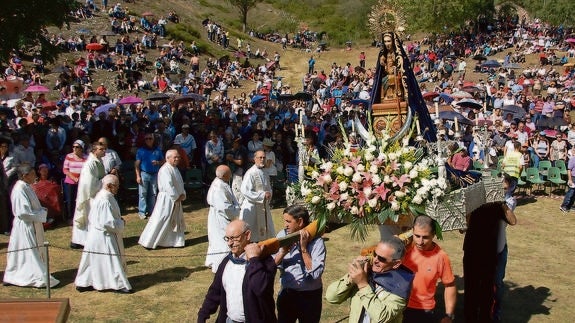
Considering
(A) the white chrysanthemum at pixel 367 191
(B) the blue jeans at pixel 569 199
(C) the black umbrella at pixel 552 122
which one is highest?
(A) the white chrysanthemum at pixel 367 191

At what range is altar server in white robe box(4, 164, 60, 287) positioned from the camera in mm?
9539

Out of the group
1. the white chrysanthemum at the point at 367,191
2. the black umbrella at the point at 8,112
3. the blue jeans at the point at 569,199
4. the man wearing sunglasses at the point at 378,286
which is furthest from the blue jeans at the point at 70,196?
the blue jeans at the point at 569,199

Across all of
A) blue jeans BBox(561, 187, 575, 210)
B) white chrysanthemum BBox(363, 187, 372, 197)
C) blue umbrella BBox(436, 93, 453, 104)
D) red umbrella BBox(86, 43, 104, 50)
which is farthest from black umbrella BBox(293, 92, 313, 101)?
white chrysanthemum BBox(363, 187, 372, 197)

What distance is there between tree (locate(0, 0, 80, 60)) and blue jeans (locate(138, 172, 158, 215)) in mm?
4487

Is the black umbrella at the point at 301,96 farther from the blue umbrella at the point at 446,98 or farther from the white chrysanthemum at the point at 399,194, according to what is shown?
the white chrysanthemum at the point at 399,194

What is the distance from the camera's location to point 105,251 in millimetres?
9633

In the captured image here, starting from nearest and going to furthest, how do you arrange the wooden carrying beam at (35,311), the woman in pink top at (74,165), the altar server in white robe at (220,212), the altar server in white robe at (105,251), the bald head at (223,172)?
the wooden carrying beam at (35,311)
the altar server in white robe at (105,251)
the bald head at (223,172)
the altar server in white robe at (220,212)
the woman in pink top at (74,165)

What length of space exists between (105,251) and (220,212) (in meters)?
1.97

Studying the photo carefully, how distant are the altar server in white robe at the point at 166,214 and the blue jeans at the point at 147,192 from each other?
2.00 m

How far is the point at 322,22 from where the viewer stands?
73.2 metres

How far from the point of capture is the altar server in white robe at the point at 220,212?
10.6 m

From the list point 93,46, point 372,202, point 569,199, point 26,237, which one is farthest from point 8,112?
point 93,46

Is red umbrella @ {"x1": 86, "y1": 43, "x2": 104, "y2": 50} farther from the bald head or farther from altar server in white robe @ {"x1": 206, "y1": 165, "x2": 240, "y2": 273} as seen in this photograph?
the bald head

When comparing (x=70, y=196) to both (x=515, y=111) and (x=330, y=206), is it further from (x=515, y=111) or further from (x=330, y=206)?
(x=515, y=111)
